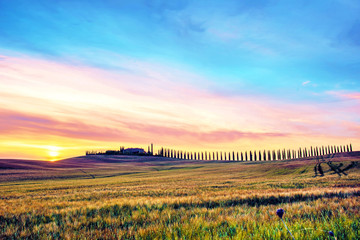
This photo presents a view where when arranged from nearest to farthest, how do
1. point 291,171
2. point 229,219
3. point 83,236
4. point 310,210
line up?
point 83,236, point 229,219, point 310,210, point 291,171

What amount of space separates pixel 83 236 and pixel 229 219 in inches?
108

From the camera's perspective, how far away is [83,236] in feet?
12.9

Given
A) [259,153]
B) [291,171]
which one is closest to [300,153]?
[259,153]

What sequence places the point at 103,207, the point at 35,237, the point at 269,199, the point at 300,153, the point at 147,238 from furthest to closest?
the point at 300,153
the point at 269,199
the point at 103,207
the point at 35,237
the point at 147,238

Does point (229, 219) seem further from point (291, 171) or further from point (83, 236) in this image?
point (291, 171)

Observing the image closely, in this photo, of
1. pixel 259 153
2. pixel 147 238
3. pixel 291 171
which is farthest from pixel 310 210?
pixel 259 153

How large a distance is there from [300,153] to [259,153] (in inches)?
685

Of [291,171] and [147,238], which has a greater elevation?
[147,238]

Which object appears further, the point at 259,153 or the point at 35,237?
the point at 259,153

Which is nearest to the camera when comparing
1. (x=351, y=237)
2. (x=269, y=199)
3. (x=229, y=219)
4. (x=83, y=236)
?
(x=351, y=237)

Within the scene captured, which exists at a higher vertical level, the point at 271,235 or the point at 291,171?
the point at 271,235

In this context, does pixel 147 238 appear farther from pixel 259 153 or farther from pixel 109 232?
pixel 259 153

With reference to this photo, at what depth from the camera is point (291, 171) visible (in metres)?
33.6

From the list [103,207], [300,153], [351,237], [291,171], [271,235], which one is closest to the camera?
[351,237]
